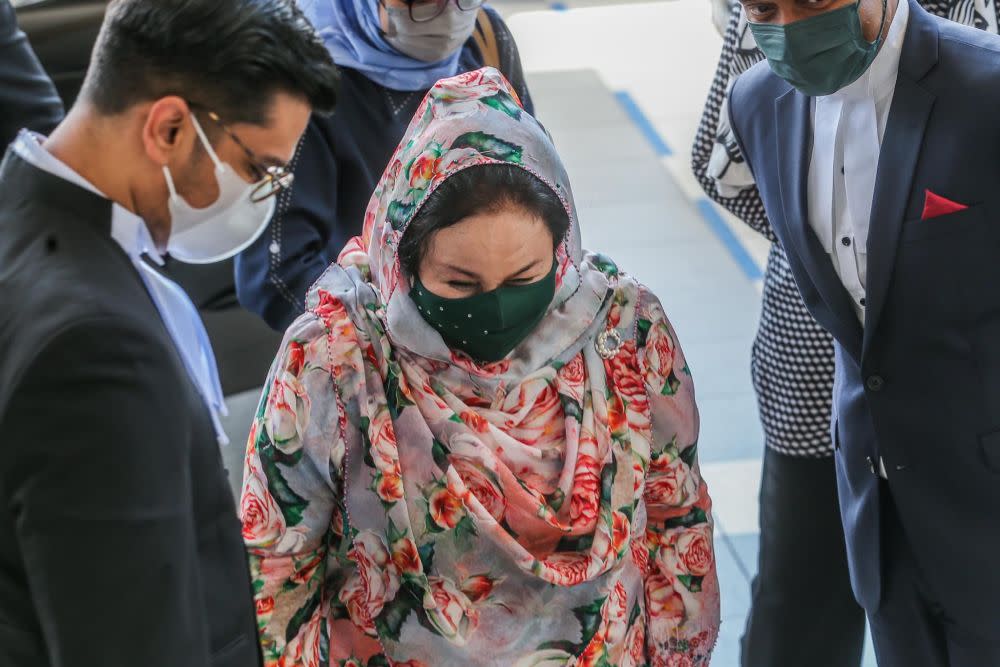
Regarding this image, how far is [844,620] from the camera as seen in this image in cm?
273

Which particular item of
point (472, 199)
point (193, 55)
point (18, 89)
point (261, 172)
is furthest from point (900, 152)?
point (18, 89)

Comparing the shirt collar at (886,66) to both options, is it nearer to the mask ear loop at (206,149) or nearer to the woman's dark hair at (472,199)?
the woman's dark hair at (472,199)

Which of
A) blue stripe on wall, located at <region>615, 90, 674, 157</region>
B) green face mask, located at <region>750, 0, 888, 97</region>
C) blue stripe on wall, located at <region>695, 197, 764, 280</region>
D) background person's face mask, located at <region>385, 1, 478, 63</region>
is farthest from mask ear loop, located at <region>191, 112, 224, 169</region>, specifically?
blue stripe on wall, located at <region>615, 90, 674, 157</region>

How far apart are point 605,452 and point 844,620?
1.04m

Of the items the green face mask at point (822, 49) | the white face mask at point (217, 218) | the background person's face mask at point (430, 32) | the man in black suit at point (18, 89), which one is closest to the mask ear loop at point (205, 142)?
the white face mask at point (217, 218)

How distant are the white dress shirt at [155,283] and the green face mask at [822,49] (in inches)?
41.1

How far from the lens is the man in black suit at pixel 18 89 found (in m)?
2.64

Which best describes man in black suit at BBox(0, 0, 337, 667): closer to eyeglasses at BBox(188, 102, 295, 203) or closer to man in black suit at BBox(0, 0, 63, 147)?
eyeglasses at BBox(188, 102, 295, 203)

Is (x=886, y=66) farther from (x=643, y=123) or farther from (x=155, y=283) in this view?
(x=643, y=123)

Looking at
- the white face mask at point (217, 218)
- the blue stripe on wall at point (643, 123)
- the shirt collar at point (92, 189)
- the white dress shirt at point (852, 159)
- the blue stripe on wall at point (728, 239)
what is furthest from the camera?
the blue stripe on wall at point (643, 123)

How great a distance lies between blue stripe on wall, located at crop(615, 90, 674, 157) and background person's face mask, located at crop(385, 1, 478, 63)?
4.37 metres

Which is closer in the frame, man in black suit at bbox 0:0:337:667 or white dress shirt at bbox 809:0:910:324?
man in black suit at bbox 0:0:337:667

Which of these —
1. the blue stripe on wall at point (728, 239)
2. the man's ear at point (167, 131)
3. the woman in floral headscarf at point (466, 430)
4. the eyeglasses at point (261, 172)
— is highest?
the man's ear at point (167, 131)

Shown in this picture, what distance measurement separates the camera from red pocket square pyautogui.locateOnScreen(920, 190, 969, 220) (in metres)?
1.94
